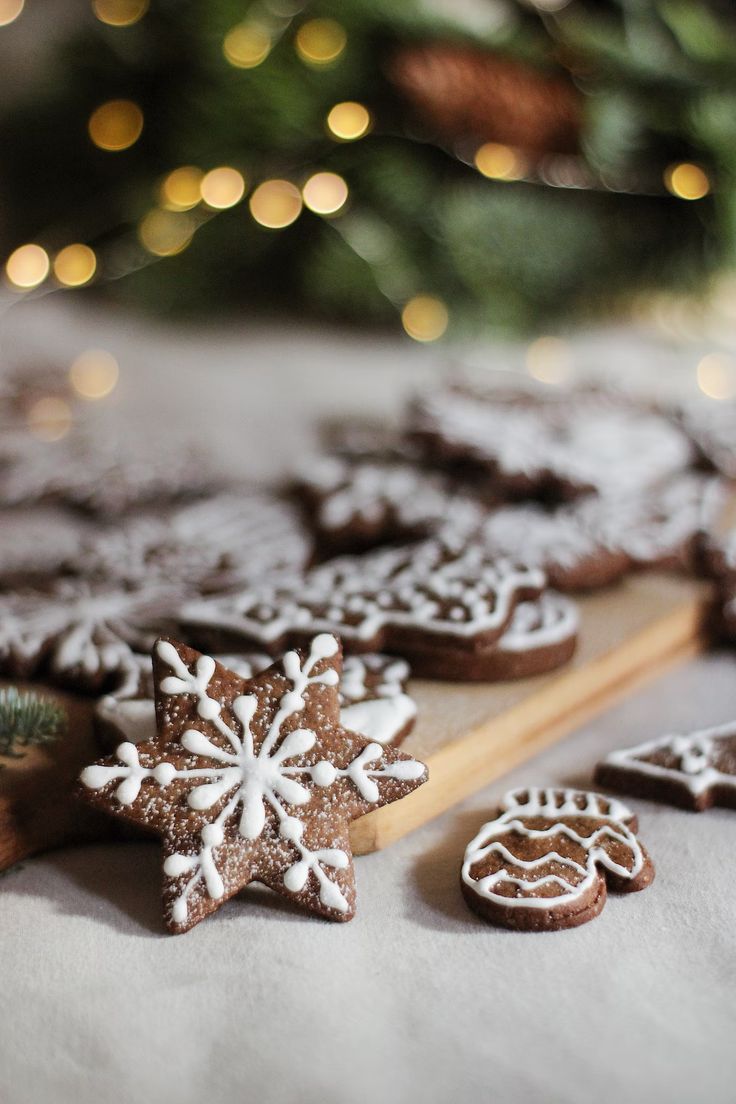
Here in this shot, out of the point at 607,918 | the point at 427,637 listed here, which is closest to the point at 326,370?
the point at 427,637

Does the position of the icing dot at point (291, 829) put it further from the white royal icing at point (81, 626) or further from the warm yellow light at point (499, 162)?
the warm yellow light at point (499, 162)

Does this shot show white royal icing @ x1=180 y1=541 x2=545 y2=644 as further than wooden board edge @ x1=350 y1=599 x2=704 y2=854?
Yes

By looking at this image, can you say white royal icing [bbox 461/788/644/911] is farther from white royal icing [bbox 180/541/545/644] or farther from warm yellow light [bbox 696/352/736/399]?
warm yellow light [bbox 696/352/736/399]

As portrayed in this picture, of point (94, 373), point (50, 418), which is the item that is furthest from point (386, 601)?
point (94, 373)

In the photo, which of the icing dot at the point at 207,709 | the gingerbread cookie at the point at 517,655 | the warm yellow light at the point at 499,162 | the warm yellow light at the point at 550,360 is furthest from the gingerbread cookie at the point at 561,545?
the warm yellow light at the point at 499,162

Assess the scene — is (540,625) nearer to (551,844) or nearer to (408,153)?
(551,844)

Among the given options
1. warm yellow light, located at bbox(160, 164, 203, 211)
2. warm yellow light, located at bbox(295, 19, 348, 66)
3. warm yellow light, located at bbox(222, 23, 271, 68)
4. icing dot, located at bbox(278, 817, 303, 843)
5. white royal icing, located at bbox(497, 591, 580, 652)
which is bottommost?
icing dot, located at bbox(278, 817, 303, 843)

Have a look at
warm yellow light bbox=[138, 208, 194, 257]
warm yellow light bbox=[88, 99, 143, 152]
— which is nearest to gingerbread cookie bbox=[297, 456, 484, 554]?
warm yellow light bbox=[138, 208, 194, 257]
